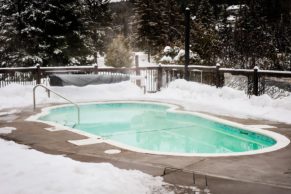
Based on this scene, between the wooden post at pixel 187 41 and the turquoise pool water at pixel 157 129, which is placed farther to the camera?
the wooden post at pixel 187 41

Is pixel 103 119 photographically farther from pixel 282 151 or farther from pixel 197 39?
pixel 197 39

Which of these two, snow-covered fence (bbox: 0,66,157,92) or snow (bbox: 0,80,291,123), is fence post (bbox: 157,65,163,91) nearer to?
snow-covered fence (bbox: 0,66,157,92)

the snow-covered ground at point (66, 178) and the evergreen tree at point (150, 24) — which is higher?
the evergreen tree at point (150, 24)

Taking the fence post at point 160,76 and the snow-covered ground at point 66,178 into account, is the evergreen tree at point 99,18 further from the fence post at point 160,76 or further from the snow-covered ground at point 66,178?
the snow-covered ground at point 66,178

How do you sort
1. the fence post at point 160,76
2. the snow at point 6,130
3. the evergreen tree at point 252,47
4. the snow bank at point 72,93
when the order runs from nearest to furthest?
1. the snow at point 6,130
2. the snow bank at point 72,93
3. the fence post at point 160,76
4. the evergreen tree at point 252,47

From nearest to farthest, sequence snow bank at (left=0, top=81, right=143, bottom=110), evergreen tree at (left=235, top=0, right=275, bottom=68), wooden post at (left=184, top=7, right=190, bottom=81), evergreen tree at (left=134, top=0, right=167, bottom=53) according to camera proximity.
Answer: snow bank at (left=0, top=81, right=143, bottom=110)
wooden post at (left=184, top=7, right=190, bottom=81)
evergreen tree at (left=235, top=0, right=275, bottom=68)
evergreen tree at (left=134, top=0, right=167, bottom=53)

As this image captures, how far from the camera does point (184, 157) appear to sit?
6559 millimetres

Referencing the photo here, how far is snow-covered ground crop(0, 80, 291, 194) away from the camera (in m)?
4.79

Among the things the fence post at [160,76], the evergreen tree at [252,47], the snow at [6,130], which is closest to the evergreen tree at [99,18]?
the evergreen tree at [252,47]

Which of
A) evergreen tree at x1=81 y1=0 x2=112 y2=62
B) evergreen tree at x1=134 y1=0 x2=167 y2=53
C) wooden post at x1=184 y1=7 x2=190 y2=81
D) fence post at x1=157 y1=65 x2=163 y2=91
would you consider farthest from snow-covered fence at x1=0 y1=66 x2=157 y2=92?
evergreen tree at x1=134 y1=0 x2=167 y2=53

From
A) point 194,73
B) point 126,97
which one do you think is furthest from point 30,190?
point 194,73

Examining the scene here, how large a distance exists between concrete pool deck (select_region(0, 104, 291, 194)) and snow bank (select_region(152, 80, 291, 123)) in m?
2.49

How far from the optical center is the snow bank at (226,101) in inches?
432

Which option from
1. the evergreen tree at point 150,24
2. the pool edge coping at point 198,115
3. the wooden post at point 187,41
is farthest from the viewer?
the evergreen tree at point 150,24
